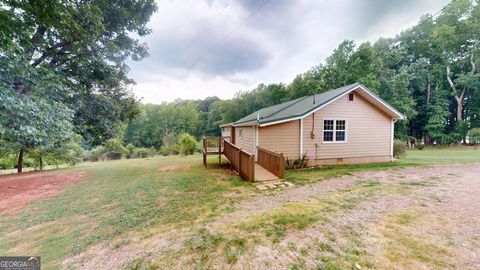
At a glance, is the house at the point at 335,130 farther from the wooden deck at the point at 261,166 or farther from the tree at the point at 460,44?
the tree at the point at 460,44

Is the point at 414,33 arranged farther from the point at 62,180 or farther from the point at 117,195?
the point at 62,180

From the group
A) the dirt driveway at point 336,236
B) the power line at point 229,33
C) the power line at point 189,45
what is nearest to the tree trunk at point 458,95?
the dirt driveway at point 336,236

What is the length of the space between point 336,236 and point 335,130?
297 inches

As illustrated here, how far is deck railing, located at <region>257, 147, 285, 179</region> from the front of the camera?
22.6 ft

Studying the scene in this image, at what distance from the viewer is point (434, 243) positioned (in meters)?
2.78

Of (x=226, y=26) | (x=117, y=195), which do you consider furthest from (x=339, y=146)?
(x=117, y=195)

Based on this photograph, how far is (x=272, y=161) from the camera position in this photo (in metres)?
7.46

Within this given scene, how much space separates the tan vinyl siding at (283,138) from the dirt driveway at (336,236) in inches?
155

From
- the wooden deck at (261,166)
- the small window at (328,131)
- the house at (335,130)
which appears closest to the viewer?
the wooden deck at (261,166)

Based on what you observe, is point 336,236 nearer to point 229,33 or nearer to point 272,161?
point 272,161

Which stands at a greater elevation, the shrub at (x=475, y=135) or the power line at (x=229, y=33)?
the power line at (x=229, y=33)

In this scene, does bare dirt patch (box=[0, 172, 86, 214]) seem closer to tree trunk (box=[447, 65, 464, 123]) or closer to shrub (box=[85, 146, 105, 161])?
shrub (box=[85, 146, 105, 161])

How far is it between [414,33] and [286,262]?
39107 mm

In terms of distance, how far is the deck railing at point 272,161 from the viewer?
6875 mm
